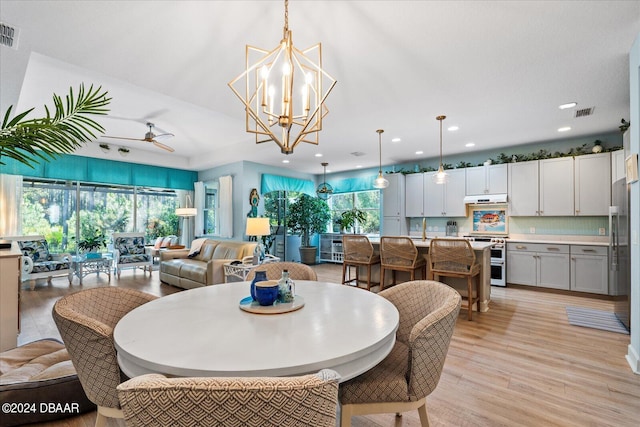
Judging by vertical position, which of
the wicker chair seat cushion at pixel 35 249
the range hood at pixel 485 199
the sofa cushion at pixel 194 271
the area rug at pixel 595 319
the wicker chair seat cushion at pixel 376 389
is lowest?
the area rug at pixel 595 319

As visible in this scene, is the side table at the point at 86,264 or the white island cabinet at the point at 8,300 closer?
the white island cabinet at the point at 8,300

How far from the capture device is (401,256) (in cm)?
402

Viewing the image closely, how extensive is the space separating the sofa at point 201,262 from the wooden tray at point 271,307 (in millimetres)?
3237

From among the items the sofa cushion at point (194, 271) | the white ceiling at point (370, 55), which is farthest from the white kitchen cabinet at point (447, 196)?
the sofa cushion at point (194, 271)

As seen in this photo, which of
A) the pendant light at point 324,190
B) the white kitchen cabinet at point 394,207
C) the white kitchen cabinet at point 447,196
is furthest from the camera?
the pendant light at point 324,190

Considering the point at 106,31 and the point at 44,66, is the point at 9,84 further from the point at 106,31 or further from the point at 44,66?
the point at 106,31

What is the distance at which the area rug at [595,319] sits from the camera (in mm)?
3238

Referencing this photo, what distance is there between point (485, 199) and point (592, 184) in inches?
58.3

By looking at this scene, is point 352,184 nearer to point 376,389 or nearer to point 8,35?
point 8,35

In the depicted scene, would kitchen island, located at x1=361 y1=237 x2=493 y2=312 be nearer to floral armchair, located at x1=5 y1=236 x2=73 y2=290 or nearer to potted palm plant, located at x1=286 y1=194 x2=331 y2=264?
potted palm plant, located at x1=286 y1=194 x2=331 y2=264

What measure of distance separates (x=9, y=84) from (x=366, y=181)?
6.51 m

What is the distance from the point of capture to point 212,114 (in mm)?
4457

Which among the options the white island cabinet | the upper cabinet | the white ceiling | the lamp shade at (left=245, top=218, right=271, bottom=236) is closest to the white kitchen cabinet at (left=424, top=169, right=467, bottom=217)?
the upper cabinet

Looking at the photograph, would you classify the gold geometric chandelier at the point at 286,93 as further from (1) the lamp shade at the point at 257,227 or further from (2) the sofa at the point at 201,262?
(2) the sofa at the point at 201,262
